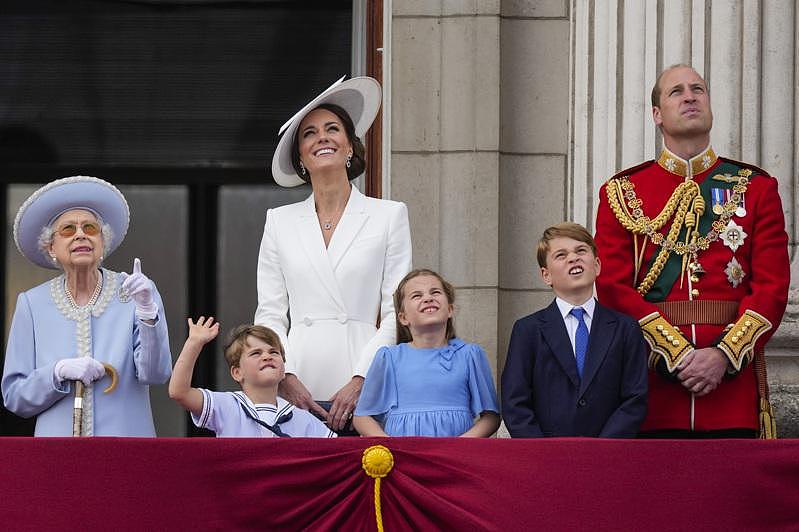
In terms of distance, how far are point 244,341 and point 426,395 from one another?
2.09 feet

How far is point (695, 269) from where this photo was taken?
18.9ft

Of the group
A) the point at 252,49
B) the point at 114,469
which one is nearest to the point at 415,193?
the point at 252,49

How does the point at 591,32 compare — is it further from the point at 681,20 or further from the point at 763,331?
the point at 763,331

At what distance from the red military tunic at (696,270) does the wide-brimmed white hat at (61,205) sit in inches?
66.3

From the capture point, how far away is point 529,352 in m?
5.54

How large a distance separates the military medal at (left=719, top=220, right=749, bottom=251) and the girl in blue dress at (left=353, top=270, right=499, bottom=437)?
0.91 m

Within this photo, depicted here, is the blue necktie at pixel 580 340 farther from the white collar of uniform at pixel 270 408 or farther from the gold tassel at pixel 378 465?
the white collar of uniform at pixel 270 408

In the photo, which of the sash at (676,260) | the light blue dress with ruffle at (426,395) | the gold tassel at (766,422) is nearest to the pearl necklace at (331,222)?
the light blue dress with ruffle at (426,395)

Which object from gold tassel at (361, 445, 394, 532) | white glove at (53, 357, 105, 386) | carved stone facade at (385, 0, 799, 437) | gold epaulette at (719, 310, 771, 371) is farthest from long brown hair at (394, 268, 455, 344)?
carved stone facade at (385, 0, 799, 437)

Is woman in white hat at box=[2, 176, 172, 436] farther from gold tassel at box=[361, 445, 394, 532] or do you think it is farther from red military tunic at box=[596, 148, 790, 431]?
red military tunic at box=[596, 148, 790, 431]

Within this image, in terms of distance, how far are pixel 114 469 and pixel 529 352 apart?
1.39m

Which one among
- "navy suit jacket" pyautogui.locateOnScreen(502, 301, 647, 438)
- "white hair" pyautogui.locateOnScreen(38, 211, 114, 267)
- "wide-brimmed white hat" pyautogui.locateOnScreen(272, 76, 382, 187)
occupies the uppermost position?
"wide-brimmed white hat" pyautogui.locateOnScreen(272, 76, 382, 187)

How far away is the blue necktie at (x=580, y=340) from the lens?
217 inches

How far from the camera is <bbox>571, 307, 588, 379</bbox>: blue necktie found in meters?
5.52
